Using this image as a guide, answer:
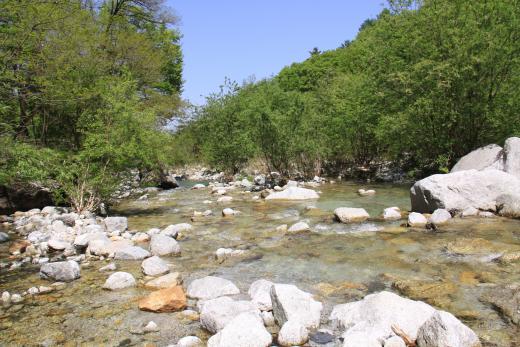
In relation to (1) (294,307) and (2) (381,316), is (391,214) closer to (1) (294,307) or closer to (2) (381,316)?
(2) (381,316)

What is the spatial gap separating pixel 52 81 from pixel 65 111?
156 cm

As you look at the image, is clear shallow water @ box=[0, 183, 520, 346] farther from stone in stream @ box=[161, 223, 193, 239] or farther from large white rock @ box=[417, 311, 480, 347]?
large white rock @ box=[417, 311, 480, 347]

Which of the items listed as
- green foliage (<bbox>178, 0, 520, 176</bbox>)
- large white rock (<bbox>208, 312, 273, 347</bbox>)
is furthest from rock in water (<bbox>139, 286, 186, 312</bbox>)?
green foliage (<bbox>178, 0, 520, 176</bbox>)

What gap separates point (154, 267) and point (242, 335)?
3.47 metres

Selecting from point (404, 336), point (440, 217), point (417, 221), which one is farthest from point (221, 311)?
point (440, 217)

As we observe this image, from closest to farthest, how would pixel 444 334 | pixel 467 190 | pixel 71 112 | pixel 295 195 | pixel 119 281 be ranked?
pixel 444 334, pixel 119 281, pixel 467 190, pixel 71 112, pixel 295 195

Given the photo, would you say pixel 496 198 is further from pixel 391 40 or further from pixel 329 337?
pixel 391 40

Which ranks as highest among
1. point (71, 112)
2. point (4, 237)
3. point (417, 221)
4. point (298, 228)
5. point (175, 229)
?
point (71, 112)

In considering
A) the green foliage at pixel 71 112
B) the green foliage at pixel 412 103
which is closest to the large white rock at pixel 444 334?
the green foliage at pixel 71 112

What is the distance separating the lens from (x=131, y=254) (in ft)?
28.1

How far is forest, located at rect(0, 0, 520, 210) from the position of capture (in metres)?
12.6

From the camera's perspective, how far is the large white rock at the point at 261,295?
18.3 ft

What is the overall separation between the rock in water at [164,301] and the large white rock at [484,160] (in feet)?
37.4

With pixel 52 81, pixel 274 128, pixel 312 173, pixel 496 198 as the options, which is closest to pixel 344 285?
pixel 496 198
